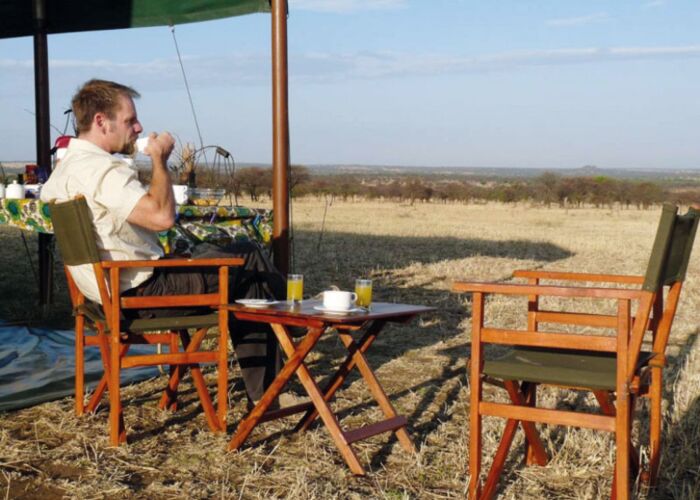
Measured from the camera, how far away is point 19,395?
4.16 metres

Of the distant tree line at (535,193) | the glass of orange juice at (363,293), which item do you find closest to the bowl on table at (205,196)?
the glass of orange juice at (363,293)

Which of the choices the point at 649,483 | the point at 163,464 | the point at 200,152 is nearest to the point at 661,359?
the point at 649,483

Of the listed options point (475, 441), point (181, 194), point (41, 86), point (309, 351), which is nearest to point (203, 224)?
point (181, 194)

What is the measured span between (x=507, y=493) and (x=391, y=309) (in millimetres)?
758

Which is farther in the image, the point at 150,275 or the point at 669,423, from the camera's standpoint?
the point at 669,423

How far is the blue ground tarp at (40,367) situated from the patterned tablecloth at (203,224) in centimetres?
67

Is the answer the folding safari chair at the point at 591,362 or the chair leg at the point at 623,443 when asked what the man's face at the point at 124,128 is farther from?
the chair leg at the point at 623,443

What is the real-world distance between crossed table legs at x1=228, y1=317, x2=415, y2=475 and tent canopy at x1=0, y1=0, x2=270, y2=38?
358 cm

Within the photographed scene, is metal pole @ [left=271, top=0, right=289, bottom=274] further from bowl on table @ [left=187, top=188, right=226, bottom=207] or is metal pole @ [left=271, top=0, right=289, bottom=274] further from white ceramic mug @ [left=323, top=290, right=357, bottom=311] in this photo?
white ceramic mug @ [left=323, top=290, right=357, bottom=311]

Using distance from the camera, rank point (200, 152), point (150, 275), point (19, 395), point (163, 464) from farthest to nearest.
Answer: point (200, 152) → point (19, 395) → point (150, 275) → point (163, 464)

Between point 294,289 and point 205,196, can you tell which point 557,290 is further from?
point 205,196

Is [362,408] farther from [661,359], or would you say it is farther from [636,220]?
[636,220]

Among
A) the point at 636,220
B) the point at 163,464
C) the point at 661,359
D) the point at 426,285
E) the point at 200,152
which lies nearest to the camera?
the point at 661,359

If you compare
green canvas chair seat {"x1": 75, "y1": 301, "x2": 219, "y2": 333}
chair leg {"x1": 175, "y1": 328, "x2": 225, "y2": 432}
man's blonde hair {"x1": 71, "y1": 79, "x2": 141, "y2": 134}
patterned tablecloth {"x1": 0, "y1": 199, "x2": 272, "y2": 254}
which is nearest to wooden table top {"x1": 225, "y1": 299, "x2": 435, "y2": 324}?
green canvas chair seat {"x1": 75, "y1": 301, "x2": 219, "y2": 333}
